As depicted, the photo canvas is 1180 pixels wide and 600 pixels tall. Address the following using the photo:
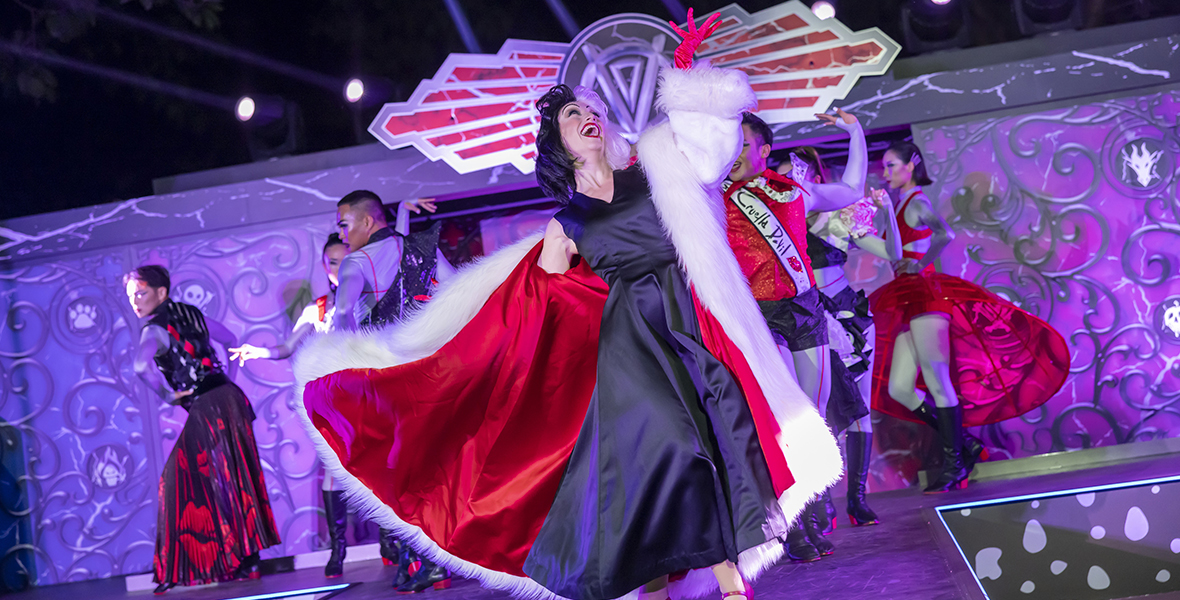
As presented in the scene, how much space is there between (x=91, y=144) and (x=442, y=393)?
15.0 ft

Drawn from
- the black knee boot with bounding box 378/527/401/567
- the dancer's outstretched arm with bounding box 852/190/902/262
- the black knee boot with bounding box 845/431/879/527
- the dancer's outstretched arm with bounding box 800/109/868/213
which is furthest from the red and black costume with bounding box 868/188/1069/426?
the black knee boot with bounding box 378/527/401/567

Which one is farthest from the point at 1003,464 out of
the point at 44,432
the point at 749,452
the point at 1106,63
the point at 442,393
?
the point at 44,432

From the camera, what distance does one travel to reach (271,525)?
16.1ft

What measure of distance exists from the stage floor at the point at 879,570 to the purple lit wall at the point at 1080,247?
37cm

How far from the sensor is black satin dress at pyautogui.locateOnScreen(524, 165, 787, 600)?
2295 mm

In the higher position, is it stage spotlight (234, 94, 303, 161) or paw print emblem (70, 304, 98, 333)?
stage spotlight (234, 94, 303, 161)

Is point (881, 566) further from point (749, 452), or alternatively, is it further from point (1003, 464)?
point (1003, 464)

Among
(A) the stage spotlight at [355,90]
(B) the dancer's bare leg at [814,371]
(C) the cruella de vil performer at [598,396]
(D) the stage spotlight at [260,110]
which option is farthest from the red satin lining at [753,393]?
(D) the stage spotlight at [260,110]

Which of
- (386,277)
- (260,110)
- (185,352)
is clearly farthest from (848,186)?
(260,110)

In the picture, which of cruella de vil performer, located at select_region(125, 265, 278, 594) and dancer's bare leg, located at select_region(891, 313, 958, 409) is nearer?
dancer's bare leg, located at select_region(891, 313, 958, 409)

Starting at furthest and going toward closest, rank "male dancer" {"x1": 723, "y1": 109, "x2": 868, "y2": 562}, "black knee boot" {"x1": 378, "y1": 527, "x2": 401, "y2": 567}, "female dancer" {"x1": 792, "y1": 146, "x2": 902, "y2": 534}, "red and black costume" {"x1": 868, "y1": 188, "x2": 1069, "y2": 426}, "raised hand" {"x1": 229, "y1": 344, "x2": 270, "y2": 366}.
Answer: "red and black costume" {"x1": 868, "y1": 188, "x2": 1069, "y2": 426}
"black knee boot" {"x1": 378, "y1": 527, "x2": 401, "y2": 567}
"raised hand" {"x1": 229, "y1": 344, "x2": 270, "y2": 366}
"female dancer" {"x1": 792, "y1": 146, "x2": 902, "y2": 534}
"male dancer" {"x1": 723, "y1": 109, "x2": 868, "y2": 562}

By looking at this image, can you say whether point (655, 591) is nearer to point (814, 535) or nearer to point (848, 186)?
point (814, 535)

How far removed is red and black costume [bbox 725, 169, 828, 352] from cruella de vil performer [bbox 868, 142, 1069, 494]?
1345 mm

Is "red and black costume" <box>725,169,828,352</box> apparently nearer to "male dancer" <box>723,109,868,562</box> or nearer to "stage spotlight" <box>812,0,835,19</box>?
"male dancer" <box>723,109,868,562</box>
